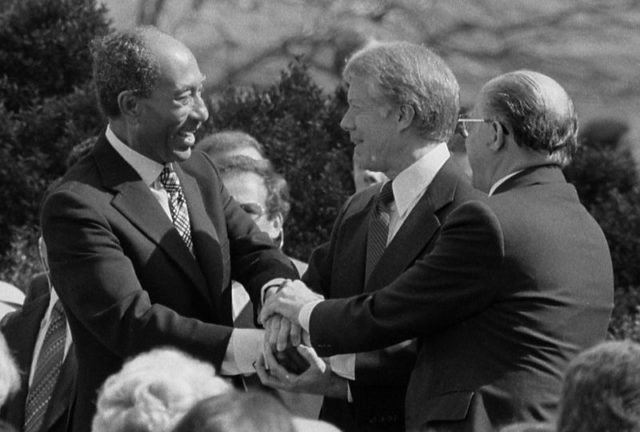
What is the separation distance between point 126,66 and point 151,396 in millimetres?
1990

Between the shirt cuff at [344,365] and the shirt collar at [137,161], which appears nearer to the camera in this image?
the shirt cuff at [344,365]

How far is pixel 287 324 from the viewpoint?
530 centimetres

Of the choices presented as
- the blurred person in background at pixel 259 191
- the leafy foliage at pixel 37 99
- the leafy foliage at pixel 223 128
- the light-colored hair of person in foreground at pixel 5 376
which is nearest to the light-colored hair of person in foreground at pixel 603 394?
the light-colored hair of person in foreground at pixel 5 376

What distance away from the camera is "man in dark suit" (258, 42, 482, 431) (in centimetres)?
520

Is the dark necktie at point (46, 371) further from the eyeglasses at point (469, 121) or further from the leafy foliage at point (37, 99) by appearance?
the leafy foliage at point (37, 99)

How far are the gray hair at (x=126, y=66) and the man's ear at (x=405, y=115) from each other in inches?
34.6

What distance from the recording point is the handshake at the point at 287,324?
525cm

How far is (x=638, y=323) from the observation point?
782 cm

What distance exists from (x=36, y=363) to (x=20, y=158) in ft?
11.6

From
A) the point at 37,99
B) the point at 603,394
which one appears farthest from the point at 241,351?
the point at 37,99

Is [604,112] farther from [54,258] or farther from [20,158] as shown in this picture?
[54,258]

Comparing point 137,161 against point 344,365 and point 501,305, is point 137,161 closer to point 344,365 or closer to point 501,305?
point 344,365

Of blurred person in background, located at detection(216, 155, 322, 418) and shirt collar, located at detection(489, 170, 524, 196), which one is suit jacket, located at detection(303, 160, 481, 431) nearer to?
shirt collar, located at detection(489, 170, 524, 196)

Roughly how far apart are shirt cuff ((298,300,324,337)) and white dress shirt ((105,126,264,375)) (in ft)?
0.73
